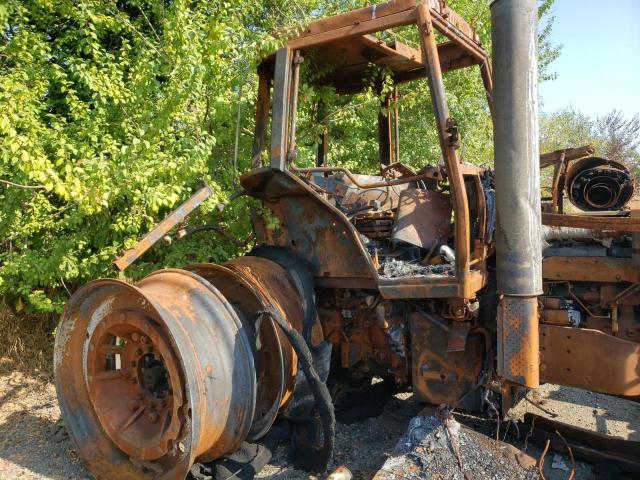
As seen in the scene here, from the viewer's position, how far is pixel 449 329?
317 centimetres

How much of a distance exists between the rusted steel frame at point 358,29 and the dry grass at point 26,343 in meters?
4.06

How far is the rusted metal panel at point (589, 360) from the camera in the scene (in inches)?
113

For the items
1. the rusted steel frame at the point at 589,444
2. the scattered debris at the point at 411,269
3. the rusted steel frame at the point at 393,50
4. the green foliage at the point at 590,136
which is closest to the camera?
the scattered debris at the point at 411,269

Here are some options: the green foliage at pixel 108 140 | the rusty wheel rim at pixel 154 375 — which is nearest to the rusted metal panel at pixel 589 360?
the rusty wheel rim at pixel 154 375

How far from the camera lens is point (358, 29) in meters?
3.07

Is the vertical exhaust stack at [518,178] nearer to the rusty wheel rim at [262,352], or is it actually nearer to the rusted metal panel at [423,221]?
the rusted metal panel at [423,221]

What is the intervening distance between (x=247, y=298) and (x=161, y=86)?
2.44 meters

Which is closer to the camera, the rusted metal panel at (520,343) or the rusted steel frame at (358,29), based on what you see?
the rusted metal panel at (520,343)

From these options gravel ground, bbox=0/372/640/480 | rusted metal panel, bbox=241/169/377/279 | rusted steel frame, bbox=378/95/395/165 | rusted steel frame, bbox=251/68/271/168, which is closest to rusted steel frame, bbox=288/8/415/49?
rusted steel frame, bbox=251/68/271/168

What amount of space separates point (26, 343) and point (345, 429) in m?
3.64

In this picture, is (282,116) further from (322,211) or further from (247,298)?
(247,298)

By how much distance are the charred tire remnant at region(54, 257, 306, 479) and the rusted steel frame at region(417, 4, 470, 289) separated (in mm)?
1093

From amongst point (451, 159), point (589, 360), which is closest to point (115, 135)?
point (451, 159)

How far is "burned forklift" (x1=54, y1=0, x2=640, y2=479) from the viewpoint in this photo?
2.75 meters
